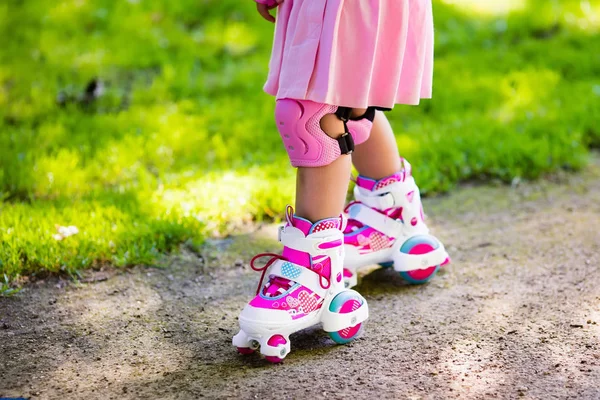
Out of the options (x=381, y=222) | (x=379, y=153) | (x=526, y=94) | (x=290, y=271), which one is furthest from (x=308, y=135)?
(x=526, y=94)

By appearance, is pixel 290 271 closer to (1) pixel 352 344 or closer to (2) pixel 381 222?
(1) pixel 352 344

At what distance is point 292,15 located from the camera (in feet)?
5.95

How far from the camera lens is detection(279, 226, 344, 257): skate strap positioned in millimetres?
1849

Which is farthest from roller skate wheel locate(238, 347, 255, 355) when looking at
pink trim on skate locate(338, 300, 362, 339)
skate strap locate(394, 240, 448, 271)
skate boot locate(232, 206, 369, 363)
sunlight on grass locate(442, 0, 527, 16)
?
sunlight on grass locate(442, 0, 527, 16)

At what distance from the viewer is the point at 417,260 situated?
2225 mm

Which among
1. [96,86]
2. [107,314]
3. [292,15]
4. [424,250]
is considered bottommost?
[107,314]

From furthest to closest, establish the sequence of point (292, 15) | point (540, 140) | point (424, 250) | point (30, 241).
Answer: point (540, 140), point (30, 241), point (424, 250), point (292, 15)

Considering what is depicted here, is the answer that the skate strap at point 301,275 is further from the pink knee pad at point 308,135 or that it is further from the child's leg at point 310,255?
the pink knee pad at point 308,135

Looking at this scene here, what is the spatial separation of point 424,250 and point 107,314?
3.22 ft

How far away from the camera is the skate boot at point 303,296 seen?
5.88ft

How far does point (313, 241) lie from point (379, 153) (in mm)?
476

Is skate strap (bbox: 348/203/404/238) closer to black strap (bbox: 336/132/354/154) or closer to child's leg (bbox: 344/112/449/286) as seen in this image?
child's leg (bbox: 344/112/449/286)

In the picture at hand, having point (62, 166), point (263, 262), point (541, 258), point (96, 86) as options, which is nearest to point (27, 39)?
point (96, 86)

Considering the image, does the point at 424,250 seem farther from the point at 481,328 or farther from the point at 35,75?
the point at 35,75
